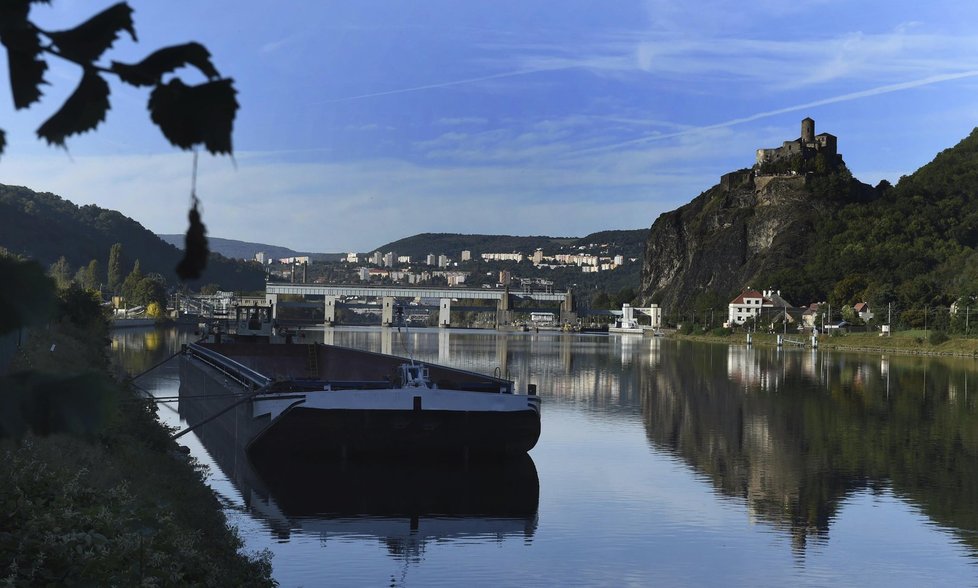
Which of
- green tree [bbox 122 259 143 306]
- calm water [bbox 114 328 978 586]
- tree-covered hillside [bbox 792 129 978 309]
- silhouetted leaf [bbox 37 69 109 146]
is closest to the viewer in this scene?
silhouetted leaf [bbox 37 69 109 146]

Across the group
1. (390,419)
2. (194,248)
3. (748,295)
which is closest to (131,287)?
(748,295)

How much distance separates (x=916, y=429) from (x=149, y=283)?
140 m

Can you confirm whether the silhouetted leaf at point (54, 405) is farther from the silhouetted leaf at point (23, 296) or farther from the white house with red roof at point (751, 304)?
the white house with red roof at point (751, 304)

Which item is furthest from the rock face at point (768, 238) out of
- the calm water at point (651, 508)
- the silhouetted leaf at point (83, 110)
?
the silhouetted leaf at point (83, 110)

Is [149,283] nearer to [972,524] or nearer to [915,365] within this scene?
[915,365]

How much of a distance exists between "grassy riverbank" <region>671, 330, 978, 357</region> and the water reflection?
3660cm

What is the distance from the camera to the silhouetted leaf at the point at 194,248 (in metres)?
2.73

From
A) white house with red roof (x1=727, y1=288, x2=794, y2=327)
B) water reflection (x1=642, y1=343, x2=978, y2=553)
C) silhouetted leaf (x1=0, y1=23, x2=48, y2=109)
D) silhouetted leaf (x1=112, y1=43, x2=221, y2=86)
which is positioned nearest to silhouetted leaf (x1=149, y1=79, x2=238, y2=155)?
silhouetted leaf (x1=112, y1=43, x2=221, y2=86)

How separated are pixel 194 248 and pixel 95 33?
633 mm

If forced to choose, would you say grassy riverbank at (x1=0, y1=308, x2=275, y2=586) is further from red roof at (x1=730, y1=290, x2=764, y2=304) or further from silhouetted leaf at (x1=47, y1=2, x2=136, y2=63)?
red roof at (x1=730, y1=290, x2=764, y2=304)

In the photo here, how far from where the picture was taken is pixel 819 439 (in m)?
29.5

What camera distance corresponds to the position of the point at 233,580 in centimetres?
1082

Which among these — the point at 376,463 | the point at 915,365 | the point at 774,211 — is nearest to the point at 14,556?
the point at 376,463

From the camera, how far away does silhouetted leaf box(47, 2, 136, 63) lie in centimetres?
289
